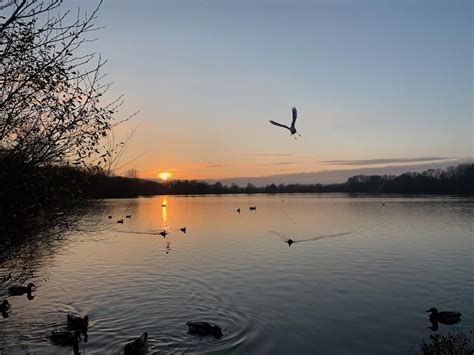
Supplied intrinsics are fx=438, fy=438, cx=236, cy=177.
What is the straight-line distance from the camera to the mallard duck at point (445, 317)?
17047 millimetres

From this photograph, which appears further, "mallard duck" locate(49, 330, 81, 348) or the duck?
the duck

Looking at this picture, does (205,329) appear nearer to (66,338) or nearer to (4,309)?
(66,338)

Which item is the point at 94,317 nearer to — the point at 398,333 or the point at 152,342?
the point at 152,342

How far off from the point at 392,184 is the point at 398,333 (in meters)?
192

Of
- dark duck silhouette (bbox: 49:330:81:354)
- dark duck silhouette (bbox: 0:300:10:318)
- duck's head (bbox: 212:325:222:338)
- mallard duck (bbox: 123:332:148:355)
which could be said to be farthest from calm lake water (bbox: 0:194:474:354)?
mallard duck (bbox: 123:332:148:355)

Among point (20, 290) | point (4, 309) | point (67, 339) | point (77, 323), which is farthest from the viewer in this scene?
point (20, 290)

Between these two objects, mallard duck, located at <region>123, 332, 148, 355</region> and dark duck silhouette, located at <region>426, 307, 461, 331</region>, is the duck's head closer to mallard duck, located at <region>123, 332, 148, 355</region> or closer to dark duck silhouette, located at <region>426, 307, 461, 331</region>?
mallard duck, located at <region>123, 332, 148, 355</region>

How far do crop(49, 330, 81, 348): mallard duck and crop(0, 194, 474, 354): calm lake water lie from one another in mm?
312

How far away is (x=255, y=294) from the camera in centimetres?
2194

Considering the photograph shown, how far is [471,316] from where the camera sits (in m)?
18.1

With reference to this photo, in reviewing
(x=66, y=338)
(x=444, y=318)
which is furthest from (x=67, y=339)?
(x=444, y=318)

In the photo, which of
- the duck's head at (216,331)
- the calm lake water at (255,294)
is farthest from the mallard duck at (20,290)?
the duck's head at (216,331)

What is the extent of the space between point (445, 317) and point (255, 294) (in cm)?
870

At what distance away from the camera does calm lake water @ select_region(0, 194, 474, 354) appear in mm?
15617
